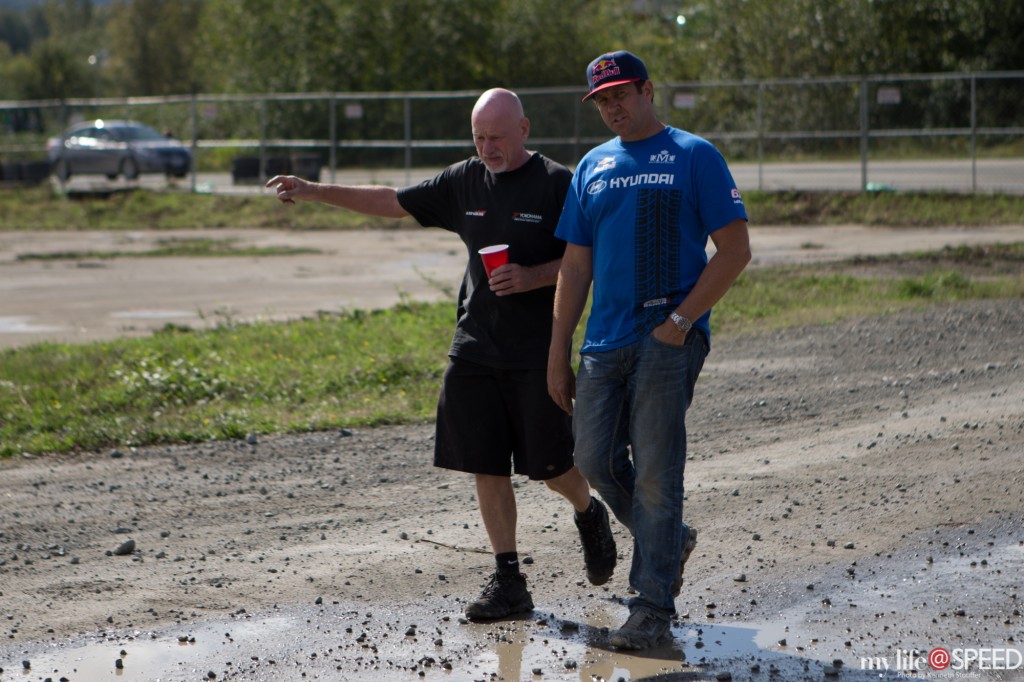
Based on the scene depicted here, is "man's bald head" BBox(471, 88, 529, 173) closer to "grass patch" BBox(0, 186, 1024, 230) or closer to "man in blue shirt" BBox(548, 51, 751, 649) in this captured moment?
"man in blue shirt" BBox(548, 51, 751, 649)

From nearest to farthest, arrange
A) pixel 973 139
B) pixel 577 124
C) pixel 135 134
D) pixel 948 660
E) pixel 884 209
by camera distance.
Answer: pixel 948 660
pixel 884 209
pixel 973 139
pixel 577 124
pixel 135 134

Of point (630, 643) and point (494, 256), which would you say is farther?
point (494, 256)

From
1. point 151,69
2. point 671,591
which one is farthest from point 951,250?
point 151,69

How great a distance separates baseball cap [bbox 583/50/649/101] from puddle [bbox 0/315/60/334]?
960 cm

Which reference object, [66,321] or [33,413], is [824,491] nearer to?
[33,413]

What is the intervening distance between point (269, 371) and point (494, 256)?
17.9 ft

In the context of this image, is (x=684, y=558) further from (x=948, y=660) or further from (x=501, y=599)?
(x=948, y=660)

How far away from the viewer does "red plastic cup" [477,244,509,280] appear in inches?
189

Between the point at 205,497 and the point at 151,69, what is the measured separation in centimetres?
8268

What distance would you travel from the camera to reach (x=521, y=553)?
5762mm

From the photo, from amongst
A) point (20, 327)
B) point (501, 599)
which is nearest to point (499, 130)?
point (501, 599)

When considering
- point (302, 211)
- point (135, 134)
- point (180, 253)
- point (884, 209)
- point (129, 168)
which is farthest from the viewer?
point (135, 134)

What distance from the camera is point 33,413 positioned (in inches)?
352

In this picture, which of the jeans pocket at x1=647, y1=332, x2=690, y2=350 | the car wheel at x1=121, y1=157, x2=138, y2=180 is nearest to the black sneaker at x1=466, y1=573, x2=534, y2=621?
the jeans pocket at x1=647, y1=332, x2=690, y2=350
